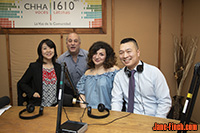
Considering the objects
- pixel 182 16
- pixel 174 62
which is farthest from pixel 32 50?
pixel 182 16

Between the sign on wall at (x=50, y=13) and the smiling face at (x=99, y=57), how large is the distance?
1271 mm

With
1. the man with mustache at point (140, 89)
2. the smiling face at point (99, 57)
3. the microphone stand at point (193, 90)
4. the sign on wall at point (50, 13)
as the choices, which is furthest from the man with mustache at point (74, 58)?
the microphone stand at point (193, 90)

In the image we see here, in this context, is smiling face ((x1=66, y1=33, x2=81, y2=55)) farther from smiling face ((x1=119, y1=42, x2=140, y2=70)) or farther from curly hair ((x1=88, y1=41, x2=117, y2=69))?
smiling face ((x1=119, y1=42, x2=140, y2=70))

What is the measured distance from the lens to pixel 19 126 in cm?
132

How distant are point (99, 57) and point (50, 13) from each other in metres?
1.72

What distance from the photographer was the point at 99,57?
2244 mm

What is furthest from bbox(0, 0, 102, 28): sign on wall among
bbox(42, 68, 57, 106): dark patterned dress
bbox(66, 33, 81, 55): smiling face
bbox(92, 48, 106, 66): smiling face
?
bbox(42, 68, 57, 106): dark patterned dress

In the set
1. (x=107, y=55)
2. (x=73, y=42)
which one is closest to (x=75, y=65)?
(x=73, y=42)

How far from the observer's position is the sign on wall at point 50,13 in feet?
10.8

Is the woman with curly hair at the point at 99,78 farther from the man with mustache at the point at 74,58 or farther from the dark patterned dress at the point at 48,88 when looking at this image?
the man with mustache at the point at 74,58

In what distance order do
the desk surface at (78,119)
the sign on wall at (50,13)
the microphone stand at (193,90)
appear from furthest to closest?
the sign on wall at (50,13) < the desk surface at (78,119) < the microphone stand at (193,90)

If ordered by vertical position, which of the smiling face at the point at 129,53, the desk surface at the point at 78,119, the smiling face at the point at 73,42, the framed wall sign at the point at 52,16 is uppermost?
the framed wall sign at the point at 52,16

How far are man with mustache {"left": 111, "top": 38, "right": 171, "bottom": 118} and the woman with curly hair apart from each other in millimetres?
232

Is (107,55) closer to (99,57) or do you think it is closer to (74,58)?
(99,57)
